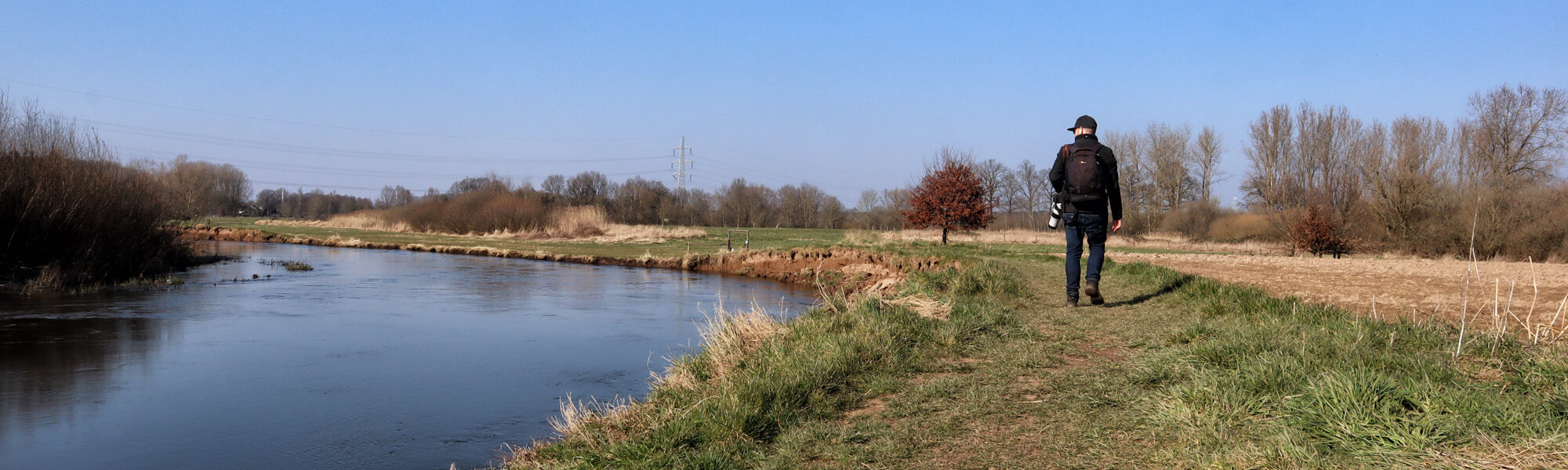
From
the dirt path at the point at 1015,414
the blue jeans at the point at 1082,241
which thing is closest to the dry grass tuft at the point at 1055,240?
the blue jeans at the point at 1082,241

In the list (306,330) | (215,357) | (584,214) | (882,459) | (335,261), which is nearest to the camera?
(882,459)

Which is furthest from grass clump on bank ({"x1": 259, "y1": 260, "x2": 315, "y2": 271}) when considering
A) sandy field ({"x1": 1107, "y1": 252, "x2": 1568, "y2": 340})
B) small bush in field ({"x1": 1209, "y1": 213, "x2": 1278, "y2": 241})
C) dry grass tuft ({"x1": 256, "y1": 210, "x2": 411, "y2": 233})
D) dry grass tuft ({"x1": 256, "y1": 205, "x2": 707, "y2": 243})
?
small bush in field ({"x1": 1209, "y1": 213, "x2": 1278, "y2": 241})

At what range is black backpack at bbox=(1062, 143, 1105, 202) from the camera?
7.19m

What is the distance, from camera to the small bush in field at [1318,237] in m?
23.7

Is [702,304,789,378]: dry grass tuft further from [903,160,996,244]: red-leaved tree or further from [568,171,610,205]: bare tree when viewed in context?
[568,171,610,205]: bare tree

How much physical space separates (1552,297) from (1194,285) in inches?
134

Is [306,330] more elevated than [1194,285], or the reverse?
[1194,285]

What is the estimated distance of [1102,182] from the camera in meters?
7.25

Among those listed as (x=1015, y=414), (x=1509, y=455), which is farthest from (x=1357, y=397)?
(x=1015, y=414)

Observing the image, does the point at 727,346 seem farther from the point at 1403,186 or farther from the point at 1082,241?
the point at 1403,186

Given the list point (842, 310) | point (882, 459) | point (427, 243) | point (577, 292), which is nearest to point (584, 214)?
point (427, 243)

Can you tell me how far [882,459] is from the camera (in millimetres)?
3701

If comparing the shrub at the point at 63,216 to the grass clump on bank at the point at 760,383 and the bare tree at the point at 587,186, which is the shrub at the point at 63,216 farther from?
the bare tree at the point at 587,186

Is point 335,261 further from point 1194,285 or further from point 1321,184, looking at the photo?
point 1321,184
